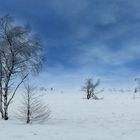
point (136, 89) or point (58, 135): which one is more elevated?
point (136, 89)

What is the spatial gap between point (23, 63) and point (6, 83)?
2.29 m

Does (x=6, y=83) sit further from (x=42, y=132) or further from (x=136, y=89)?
(x=136, y=89)

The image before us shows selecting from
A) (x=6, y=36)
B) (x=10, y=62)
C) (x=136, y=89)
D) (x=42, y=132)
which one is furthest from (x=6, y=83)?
(x=136, y=89)

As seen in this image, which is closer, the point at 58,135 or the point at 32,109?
the point at 58,135

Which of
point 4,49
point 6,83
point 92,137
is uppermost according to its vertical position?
point 4,49

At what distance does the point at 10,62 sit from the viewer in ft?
108

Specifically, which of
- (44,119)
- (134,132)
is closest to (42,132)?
(134,132)

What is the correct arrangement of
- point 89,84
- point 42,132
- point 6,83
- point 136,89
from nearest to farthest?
point 42,132 → point 6,83 → point 89,84 → point 136,89

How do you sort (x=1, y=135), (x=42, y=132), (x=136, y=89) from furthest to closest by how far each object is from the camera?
(x=136, y=89) < (x=42, y=132) < (x=1, y=135)

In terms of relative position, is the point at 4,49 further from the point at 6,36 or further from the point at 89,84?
the point at 89,84

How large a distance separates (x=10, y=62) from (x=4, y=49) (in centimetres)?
125

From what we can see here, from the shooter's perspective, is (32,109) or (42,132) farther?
(32,109)

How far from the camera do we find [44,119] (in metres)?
33.2

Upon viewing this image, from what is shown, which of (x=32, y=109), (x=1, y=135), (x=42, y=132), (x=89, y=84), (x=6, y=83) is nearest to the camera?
(x=1, y=135)
